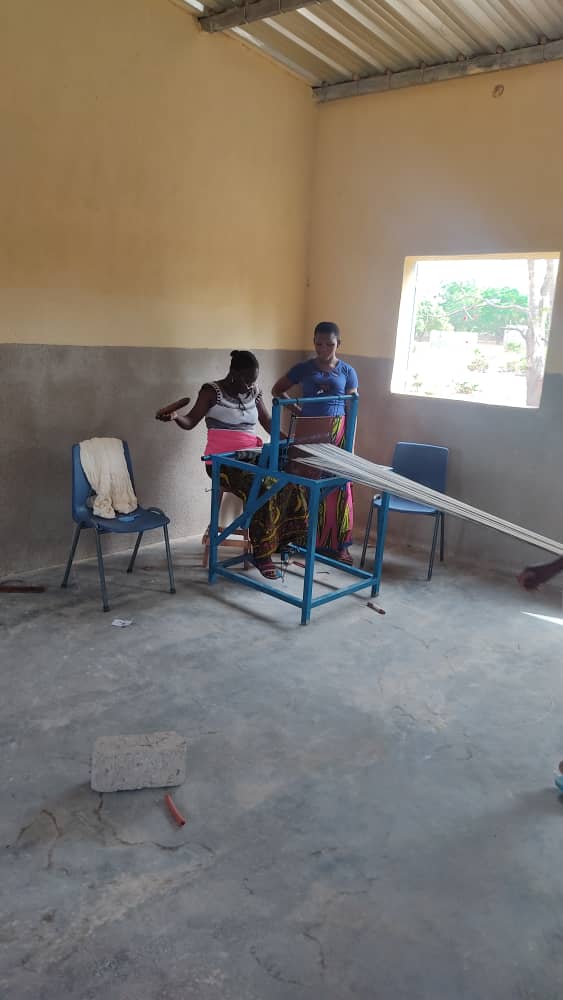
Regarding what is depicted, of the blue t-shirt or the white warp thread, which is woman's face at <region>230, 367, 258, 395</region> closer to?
the blue t-shirt

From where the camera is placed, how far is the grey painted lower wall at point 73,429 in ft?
13.7

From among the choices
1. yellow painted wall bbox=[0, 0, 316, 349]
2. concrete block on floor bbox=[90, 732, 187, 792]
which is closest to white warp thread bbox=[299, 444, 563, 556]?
concrete block on floor bbox=[90, 732, 187, 792]

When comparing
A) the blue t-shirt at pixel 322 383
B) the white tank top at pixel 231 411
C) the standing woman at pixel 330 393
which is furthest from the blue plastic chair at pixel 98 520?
the blue t-shirt at pixel 322 383

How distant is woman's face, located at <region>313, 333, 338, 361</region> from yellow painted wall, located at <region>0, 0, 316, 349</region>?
94 centimetres

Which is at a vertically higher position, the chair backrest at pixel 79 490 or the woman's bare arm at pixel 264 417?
the woman's bare arm at pixel 264 417

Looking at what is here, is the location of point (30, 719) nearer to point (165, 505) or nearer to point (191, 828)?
point (191, 828)

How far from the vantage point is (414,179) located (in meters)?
5.28

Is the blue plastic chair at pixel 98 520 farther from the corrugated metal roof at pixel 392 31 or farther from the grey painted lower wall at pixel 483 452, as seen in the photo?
the corrugated metal roof at pixel 392 31

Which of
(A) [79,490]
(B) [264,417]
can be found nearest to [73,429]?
(A) [79,490]

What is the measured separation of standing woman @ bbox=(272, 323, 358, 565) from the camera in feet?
15.2

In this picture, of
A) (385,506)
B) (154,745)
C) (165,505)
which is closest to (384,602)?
(385,506)

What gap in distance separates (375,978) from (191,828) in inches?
29.2

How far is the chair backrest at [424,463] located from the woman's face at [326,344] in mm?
1035

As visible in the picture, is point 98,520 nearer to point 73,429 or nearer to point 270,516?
point 73,429
